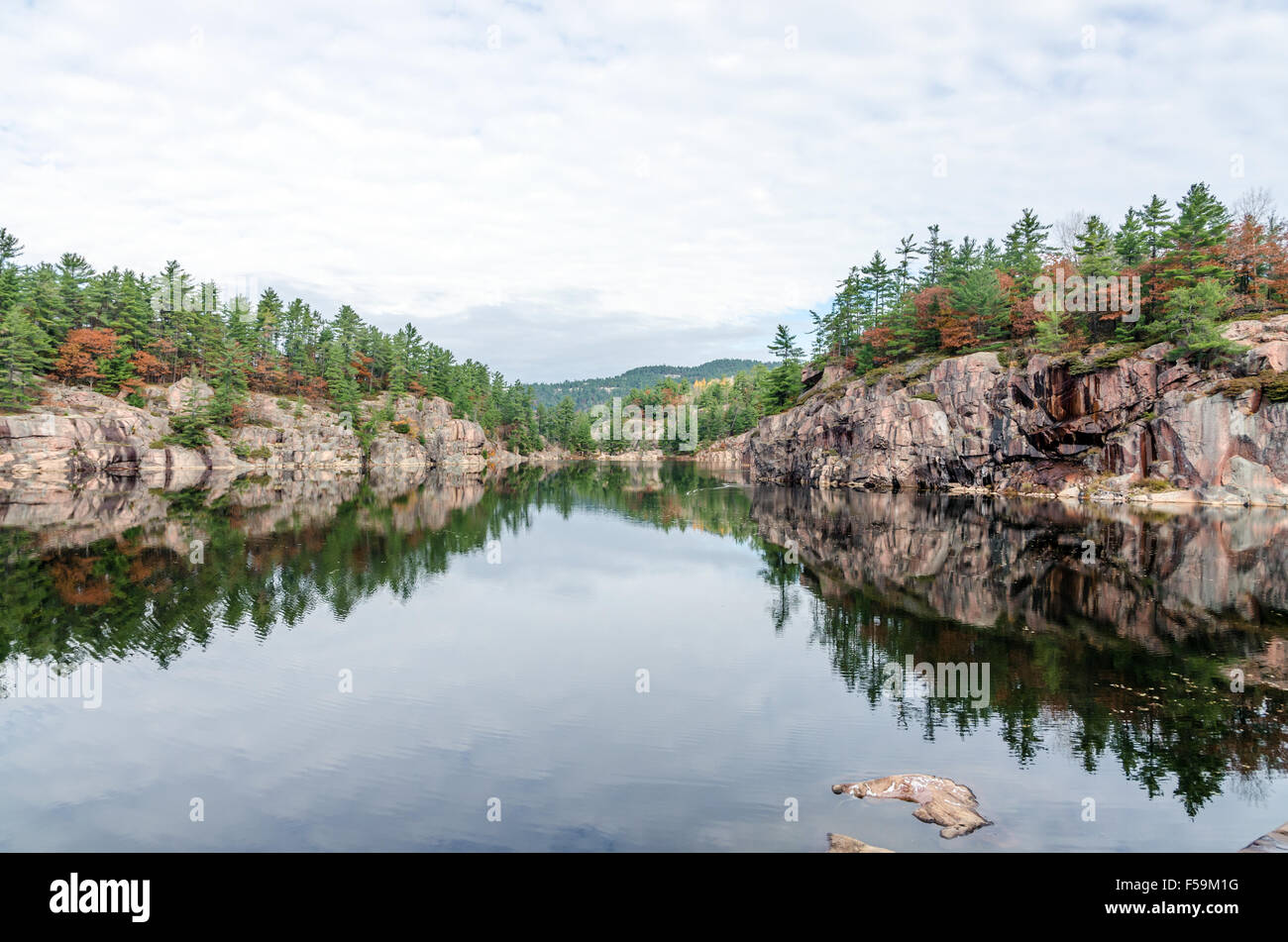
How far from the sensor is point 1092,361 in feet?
212

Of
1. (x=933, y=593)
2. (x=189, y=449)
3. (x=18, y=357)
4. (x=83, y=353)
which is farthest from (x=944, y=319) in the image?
(x=83, y=353)

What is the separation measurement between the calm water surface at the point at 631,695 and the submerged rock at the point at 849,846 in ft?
1.20

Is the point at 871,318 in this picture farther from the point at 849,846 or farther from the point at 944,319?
the point at 849,846

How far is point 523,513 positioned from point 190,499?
29.0 meters

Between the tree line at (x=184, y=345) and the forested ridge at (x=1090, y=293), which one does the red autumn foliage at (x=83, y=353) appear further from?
the forested ridge at (x=1090, y=293)

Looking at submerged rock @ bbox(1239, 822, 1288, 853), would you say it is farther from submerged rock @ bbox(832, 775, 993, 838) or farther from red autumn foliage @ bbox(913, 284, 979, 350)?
red autumn foliage @ bbox(913, 284, 979, 350)

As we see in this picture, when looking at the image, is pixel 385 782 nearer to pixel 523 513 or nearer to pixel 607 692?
pixel 607 692

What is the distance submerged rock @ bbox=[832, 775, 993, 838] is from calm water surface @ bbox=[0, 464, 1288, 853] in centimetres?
29

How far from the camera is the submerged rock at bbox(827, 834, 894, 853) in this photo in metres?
10.1

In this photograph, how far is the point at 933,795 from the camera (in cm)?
1186

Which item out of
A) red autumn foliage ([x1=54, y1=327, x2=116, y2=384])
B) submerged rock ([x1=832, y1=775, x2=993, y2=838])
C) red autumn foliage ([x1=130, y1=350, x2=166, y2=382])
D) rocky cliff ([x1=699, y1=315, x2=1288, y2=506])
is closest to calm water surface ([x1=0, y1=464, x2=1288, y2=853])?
submerged rock ([x1=832, y1=775, x2=993, y2=838])

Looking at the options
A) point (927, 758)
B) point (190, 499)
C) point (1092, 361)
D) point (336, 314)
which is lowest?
point (927, 758)
